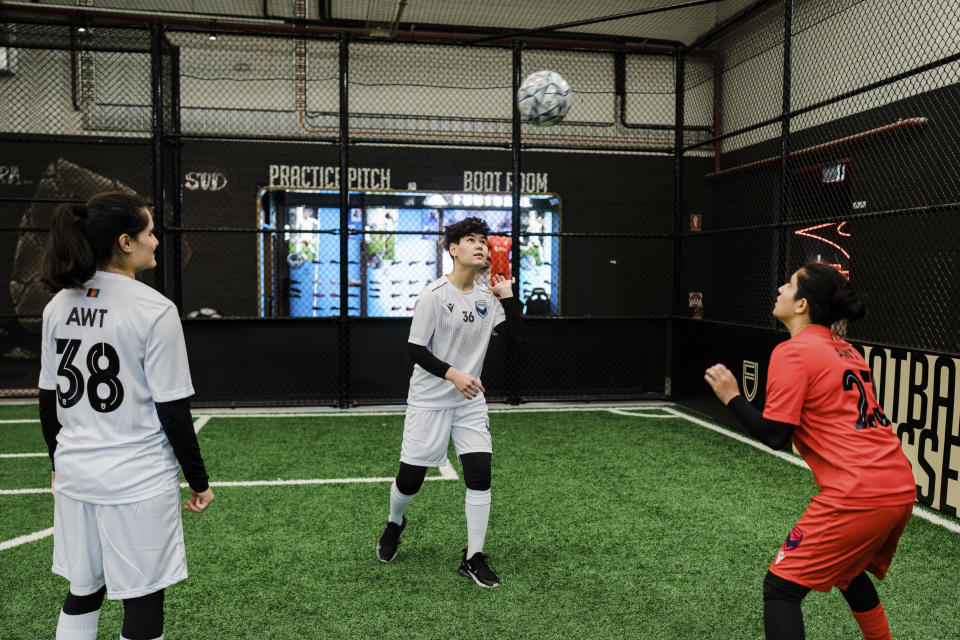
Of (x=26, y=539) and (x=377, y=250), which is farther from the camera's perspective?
(x=377, y=250)

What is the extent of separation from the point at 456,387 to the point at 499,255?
199 inches

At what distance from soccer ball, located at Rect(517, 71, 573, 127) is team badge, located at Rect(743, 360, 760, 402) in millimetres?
3054

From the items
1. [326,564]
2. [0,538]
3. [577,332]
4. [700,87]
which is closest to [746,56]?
[700,87]

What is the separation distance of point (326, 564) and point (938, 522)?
12.7ft

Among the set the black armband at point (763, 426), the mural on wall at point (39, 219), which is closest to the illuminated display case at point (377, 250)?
the mural on wall at point (39, 219)

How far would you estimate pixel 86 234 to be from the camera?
1.92 meters

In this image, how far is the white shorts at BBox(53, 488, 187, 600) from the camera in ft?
6.42

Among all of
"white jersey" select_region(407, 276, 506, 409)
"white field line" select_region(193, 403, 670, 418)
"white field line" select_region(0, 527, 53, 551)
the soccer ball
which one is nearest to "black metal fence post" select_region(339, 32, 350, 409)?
"white field line" select_region(193, 403, 670, 418)

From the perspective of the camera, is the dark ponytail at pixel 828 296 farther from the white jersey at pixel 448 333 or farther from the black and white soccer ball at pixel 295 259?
the black and white soccer ball at pixel 295 259

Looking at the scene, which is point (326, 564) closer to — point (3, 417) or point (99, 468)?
point (99, 468)

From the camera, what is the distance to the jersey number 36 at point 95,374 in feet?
6.38

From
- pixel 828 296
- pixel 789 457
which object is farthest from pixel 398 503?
pixel 789 457

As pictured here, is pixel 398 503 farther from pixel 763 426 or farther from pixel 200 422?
pixel 200 422

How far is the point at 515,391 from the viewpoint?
8352mm
